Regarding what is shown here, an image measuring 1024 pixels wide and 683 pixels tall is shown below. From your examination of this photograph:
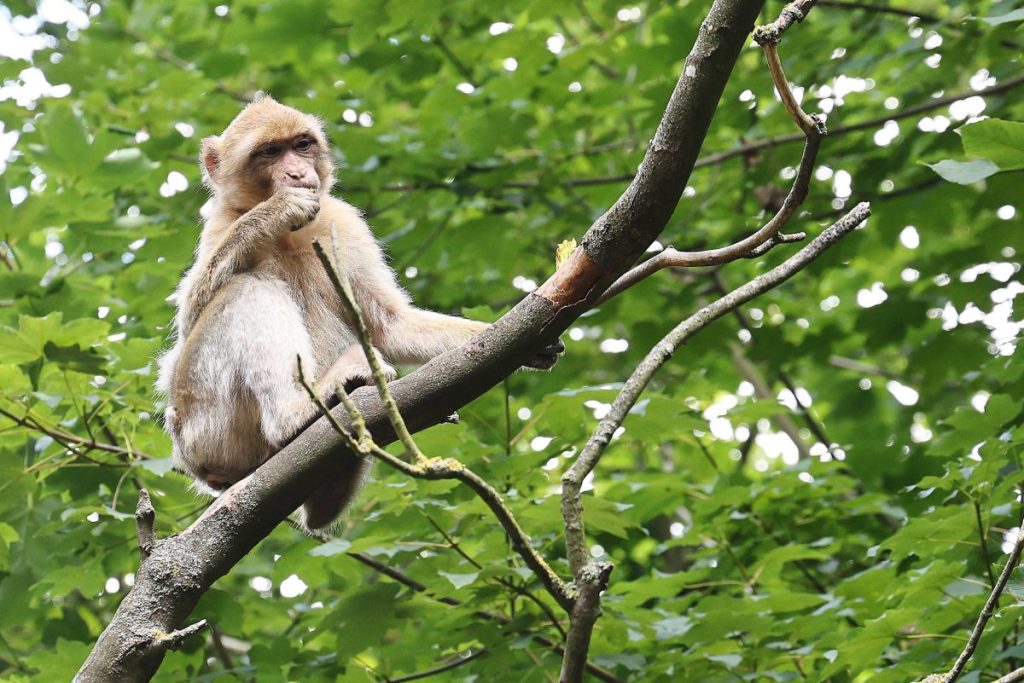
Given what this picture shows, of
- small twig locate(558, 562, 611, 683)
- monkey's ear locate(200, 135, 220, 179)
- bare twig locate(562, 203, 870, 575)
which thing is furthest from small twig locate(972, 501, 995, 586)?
monkey's ear locate(200, 135, 220, 179)

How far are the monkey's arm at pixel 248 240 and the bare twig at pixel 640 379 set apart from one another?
7.84 feet

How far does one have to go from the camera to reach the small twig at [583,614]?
116 inches

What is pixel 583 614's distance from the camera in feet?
9.95

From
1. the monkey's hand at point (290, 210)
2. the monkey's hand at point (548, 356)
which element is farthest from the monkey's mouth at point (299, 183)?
the monkey's hand at point (548, 356)

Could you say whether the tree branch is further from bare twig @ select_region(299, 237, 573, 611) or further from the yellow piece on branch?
bare twig @ select_region(299, 237, 573, 611)

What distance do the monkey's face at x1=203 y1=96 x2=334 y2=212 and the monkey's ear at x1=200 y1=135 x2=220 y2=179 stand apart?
0.10ft

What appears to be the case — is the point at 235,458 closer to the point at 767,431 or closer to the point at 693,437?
the point at 693,437

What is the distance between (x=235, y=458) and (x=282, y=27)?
4337 mm

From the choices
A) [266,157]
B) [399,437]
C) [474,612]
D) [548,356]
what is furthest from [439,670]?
[266,157]

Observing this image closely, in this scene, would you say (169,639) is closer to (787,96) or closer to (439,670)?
(439,670)

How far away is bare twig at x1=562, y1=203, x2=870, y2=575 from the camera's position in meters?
3.10

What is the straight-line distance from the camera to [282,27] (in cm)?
855

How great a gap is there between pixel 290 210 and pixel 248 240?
26 cm

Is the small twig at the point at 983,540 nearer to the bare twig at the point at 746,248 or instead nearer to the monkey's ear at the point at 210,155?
the bare twig at the point at 746,248
